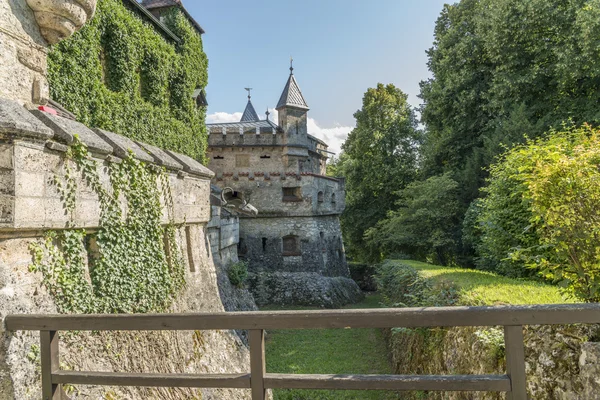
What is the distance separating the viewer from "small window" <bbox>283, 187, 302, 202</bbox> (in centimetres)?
2159

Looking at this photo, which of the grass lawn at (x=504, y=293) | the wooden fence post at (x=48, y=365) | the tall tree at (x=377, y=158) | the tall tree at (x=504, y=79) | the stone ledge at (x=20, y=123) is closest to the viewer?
the wooden fence post at (x=48, y=365)

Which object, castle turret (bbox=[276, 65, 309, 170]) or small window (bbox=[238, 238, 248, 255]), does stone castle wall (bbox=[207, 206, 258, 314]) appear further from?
castle turret (bbox=[276, 65, 309, 170])

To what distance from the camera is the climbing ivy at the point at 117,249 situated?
11.1 feet

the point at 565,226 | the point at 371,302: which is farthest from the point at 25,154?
the point at 371,302

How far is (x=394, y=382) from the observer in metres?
2.21

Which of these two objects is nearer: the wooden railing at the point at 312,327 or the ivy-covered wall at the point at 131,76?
the wooden railing at the point at 312,327

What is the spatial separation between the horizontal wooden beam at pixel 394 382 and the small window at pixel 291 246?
19198 millimetres

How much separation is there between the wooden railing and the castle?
56.1ft

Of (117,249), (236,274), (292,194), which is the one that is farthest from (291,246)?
(117,249)

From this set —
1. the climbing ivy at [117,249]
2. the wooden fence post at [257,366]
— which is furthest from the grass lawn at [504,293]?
the climbing ivy at [117,249]

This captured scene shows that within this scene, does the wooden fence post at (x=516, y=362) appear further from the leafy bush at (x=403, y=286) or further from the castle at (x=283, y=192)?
the castle at (x=283, y=192)

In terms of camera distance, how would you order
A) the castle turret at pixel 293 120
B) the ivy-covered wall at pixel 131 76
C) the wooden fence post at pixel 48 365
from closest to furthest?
the wooden fence post at pixel 48 365 → the ivy-covered wall at pixel 131 76 → the castle turret at pixel 293 120

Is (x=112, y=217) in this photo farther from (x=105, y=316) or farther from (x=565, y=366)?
(x=565, y=366)

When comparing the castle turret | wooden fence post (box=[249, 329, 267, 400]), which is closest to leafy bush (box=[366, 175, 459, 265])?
the castle turret
